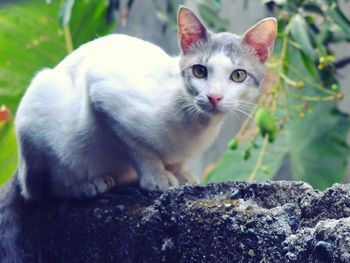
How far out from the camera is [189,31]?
2486 millimetres

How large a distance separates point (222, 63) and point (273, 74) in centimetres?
199

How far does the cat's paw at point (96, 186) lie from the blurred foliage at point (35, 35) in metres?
1.73

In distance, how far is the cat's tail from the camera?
2514 mm

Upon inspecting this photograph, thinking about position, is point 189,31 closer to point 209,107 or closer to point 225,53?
point 225,53

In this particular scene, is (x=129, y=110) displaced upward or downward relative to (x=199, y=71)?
downward

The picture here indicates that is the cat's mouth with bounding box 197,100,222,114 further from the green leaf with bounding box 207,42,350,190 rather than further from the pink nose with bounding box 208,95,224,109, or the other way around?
the green leaf with bounding box 207,42,350,190

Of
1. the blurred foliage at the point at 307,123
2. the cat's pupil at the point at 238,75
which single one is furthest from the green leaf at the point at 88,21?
the cat's pupil at the point at 238,75

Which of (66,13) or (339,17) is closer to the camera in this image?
(339,17)

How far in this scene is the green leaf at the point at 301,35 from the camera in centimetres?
294

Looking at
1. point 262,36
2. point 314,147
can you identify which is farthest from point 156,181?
point 314,147

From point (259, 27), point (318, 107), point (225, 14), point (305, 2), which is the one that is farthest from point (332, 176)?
point (225, 14)

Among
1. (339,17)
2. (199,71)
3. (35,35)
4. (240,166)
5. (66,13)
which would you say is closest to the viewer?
(199,71)

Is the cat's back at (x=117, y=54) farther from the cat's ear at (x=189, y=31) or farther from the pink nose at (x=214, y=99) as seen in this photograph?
the pink nose at (x=214, y=99)

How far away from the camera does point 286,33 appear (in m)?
3.13
